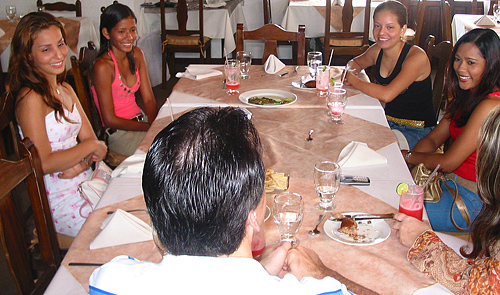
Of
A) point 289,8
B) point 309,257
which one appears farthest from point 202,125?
point 289,8

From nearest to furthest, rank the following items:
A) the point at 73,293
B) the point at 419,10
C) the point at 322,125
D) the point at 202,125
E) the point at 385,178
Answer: the point at 202,125 < the point at 73,293 < the point at 385,178 < the point at 322,125 < the point at 419,10

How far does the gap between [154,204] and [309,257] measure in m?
0.50

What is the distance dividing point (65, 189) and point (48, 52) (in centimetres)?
61

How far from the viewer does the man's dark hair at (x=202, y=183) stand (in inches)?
32.0

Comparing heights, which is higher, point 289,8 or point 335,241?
point 289,8

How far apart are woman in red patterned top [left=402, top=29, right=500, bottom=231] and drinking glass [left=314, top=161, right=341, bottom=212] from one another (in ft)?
2.34

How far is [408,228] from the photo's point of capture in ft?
4.38

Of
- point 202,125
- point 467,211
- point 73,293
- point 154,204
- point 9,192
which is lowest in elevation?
point 467,211

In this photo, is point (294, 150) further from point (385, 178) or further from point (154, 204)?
point (154, 204)

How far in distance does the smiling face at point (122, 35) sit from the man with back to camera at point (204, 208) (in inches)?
77.5

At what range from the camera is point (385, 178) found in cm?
169

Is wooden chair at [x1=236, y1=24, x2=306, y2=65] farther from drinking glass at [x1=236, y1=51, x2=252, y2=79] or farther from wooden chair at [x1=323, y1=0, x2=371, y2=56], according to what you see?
wooden chair at [x1=323, y1=0, x2=371, y2=56]

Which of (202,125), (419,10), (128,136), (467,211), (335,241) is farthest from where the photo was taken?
(419,10)

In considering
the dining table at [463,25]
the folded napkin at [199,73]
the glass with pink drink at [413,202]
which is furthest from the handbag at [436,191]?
the dining table at [463,25]
